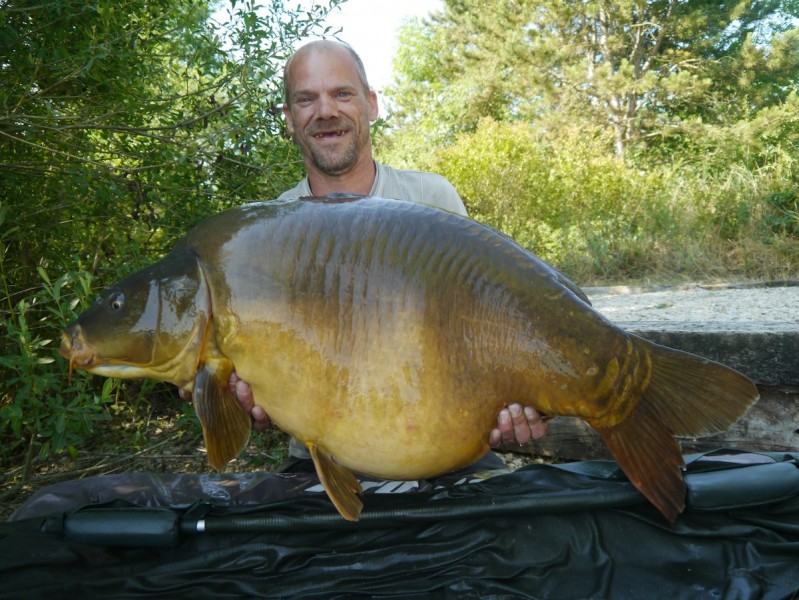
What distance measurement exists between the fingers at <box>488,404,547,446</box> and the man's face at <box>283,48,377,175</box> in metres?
0.93

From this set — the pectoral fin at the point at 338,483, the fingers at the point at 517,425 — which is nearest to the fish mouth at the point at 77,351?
the pectoral fin at the point at 338,483

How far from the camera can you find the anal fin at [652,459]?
38.8 inches

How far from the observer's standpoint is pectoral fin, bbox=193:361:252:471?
1.07 m

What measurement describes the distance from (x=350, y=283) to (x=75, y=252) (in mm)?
1737

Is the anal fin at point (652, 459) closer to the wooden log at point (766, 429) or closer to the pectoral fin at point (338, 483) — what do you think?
the pectoral fin at point (338, 483)

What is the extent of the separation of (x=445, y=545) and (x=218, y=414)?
0.47 metres

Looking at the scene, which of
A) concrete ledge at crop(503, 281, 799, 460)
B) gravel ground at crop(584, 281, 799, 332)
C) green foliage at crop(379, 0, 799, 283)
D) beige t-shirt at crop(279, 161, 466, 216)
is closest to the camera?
concrete ledge at crop(503, 281, 799, 460)

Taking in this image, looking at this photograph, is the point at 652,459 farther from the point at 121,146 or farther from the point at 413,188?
the point at 121,146

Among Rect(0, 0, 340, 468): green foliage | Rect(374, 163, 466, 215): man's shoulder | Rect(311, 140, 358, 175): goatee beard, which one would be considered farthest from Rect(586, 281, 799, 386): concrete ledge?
Rect(0, 0, 340, 468): green foliage

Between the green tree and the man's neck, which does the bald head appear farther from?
Answer: the green tree

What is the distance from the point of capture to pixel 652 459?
0.99 metres

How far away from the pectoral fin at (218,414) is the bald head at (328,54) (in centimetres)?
100

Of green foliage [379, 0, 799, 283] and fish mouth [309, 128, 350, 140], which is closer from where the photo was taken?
fish mouth [309, 128, 350, 140]

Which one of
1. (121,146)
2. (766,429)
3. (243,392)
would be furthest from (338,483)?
(121,146)
